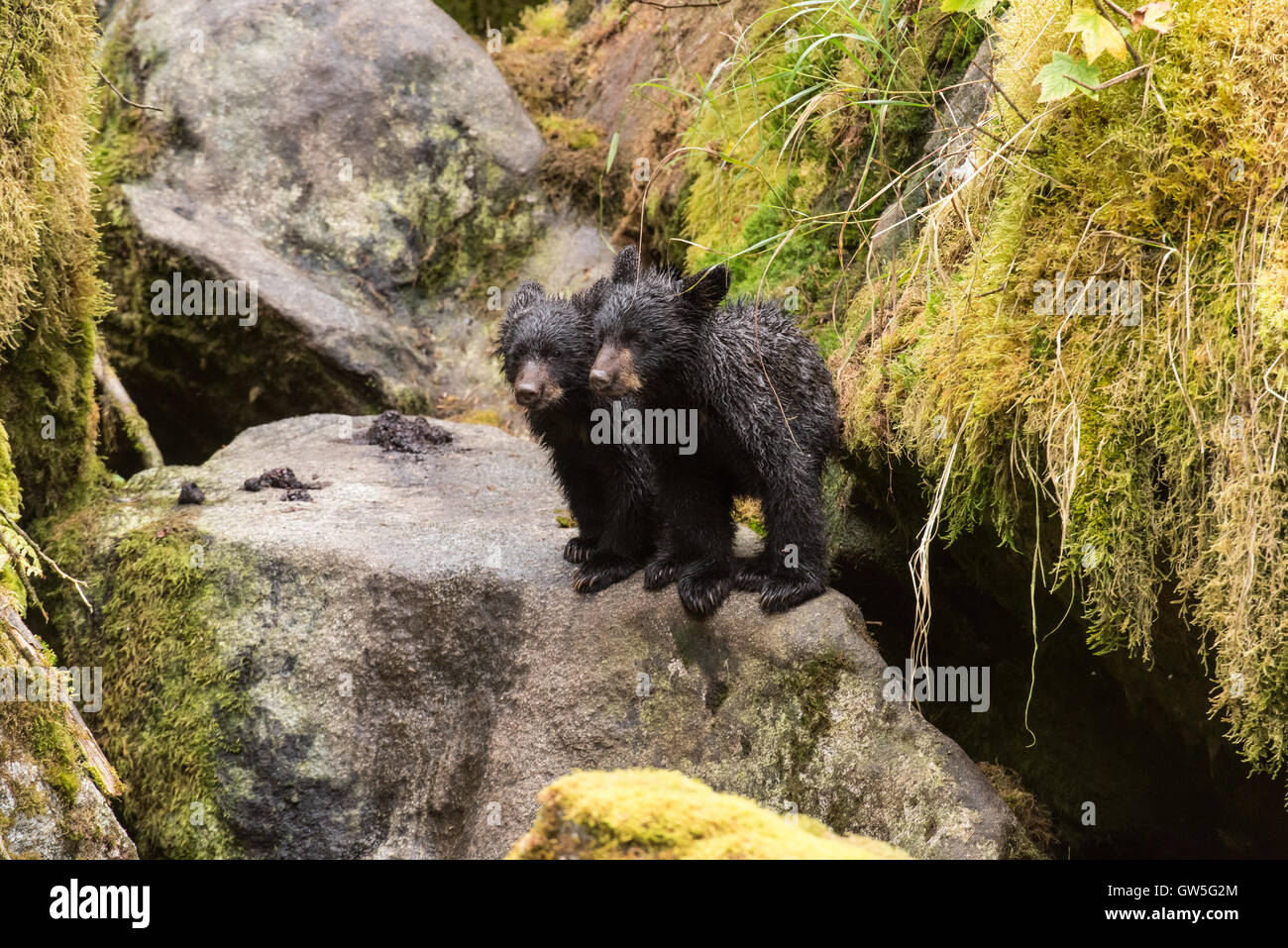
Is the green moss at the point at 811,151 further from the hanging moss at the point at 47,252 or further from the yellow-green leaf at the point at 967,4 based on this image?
the hanging moss at the point at 47,252

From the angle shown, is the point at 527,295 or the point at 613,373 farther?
the point at 527,295

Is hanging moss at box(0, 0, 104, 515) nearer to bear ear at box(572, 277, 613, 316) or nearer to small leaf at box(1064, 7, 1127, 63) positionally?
bear ear at box(572, 277, 613, 316)

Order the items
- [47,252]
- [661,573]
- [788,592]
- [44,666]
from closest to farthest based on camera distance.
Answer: [44,666] → [788,592] → [661,573] → [47,252]

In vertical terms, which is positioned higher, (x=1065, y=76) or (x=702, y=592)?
(x=1065, y=76)

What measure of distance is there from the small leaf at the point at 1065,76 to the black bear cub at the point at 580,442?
256 centimetres

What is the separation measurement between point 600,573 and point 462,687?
102 cm

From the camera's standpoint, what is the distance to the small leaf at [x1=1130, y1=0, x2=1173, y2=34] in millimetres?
3662

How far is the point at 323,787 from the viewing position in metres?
5.68

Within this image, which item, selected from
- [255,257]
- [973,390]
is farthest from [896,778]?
[255,257]

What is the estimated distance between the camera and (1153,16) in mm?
3670

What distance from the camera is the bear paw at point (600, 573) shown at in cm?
565

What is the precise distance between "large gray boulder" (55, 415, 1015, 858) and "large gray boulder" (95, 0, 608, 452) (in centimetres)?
316

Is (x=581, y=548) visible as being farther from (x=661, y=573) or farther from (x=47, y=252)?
(x=47, y=252)

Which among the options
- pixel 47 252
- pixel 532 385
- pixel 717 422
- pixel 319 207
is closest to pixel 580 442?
pixel 532 385
